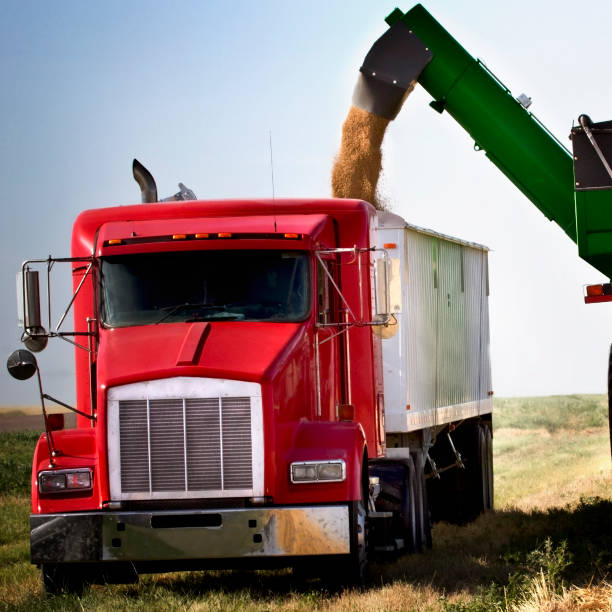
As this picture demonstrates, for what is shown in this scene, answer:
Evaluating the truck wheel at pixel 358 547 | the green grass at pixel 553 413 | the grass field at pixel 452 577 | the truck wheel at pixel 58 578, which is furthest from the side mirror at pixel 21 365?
the green grass at pixel 553 413

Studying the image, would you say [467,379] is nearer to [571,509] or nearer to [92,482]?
[571,509]

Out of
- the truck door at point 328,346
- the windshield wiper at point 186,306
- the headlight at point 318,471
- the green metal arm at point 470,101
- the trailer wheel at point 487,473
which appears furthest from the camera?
the trailer wheel at point 487,473

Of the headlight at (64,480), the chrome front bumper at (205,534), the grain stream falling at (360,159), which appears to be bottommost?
the chrome front bumper at (205,534)

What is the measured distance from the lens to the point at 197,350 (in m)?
11.0

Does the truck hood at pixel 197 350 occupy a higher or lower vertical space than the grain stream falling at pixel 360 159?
lower

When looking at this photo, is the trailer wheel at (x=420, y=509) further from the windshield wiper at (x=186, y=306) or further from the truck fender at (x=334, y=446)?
the windshield wiper at (x=186, y=306)

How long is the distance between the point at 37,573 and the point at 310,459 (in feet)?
12.4

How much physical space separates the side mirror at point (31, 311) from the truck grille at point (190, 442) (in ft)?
3.76

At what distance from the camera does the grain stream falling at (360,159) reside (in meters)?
18.7

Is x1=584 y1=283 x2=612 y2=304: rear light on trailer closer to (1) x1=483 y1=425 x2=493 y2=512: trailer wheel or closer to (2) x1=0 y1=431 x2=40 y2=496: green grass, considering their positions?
(1) x1=483 y1=425 x2=493 y2=512: trailer wheel

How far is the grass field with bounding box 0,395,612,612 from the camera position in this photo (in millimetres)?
10688

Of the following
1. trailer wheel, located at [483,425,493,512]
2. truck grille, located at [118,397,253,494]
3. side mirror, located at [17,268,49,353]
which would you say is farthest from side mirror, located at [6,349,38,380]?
trailer wheel, located at [483,425,493,512]

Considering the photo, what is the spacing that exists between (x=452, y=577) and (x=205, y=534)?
2.69 metres

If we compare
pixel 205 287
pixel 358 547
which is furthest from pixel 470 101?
pixel 358 547
